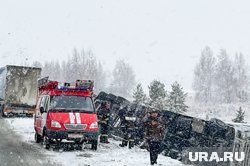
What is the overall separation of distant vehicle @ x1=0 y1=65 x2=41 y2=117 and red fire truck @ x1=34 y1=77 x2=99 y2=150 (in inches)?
599

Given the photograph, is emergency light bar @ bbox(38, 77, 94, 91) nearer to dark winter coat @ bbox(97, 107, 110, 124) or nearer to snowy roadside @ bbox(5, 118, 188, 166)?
dark winter coat @ bbox(97, 107, 110, 124)

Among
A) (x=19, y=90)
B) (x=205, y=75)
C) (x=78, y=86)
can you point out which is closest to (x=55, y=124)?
(x=78, y=86)

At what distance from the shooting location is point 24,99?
104ft

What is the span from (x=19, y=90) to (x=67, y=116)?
17471mm

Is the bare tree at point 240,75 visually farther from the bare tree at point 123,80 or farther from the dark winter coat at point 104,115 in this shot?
the dark winter coat at point 104,115

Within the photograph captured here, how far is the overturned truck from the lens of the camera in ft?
39.7

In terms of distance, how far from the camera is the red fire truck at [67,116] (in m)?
14.9

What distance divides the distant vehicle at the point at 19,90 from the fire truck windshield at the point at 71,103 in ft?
53.7

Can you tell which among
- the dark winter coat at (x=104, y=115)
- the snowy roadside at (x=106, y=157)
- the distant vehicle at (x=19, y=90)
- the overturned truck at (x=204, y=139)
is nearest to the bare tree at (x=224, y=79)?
the distant vehicle at (x=19, y=90)

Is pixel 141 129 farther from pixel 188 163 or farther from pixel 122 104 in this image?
pixel 188 163

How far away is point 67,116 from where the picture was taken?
49.6ft

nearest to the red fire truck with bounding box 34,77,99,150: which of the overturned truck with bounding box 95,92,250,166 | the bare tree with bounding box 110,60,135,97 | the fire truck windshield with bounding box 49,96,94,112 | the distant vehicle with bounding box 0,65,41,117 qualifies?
the fire truck windshield with bounding box 49,96,94,112

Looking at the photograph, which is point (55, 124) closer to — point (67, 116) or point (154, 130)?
point (67, 116)

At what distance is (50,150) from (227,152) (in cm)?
613
